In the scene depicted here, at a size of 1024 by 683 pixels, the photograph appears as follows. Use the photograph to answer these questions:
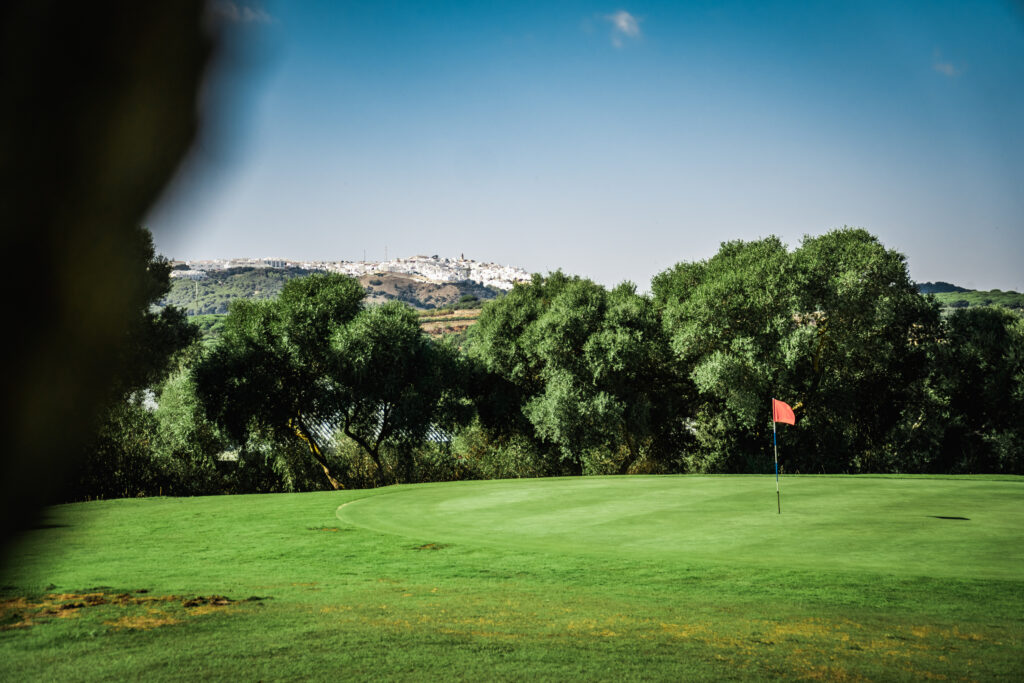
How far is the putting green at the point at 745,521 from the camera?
11.9 metres

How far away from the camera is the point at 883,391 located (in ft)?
125

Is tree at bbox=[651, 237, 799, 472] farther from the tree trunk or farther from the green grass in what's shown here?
the tree trunk

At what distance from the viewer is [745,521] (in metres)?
15.3

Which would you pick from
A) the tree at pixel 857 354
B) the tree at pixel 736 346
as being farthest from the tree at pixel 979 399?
the tree at pixel 736 346

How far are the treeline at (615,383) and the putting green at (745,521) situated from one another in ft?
35.2

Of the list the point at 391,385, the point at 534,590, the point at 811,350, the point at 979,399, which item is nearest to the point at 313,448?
the point at 391,385

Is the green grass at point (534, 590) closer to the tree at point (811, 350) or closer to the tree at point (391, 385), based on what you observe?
the tree at point (391, 385)

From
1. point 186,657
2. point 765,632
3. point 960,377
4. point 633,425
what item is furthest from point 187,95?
point 960,377

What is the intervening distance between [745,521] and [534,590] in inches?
267

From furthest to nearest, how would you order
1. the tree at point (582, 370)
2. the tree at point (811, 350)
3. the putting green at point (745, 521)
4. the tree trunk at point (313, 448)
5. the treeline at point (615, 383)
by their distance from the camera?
1. the tree at point (582, 370)
2. the tree at point (811, 350)
3. the tree trunk at point (313, 448)
4. the treeline at point (615, 383)
5. the putting green at point (745, 521)

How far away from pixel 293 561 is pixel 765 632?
7637 mm

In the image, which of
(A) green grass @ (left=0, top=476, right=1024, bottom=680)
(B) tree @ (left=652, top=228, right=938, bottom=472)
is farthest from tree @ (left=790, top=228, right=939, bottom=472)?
(A) green grass @ (left=0, top=476, right=1024, bottom=680)

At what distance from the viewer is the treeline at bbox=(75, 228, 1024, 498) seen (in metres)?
31.5

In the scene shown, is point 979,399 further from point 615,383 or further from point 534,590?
point 534,590
